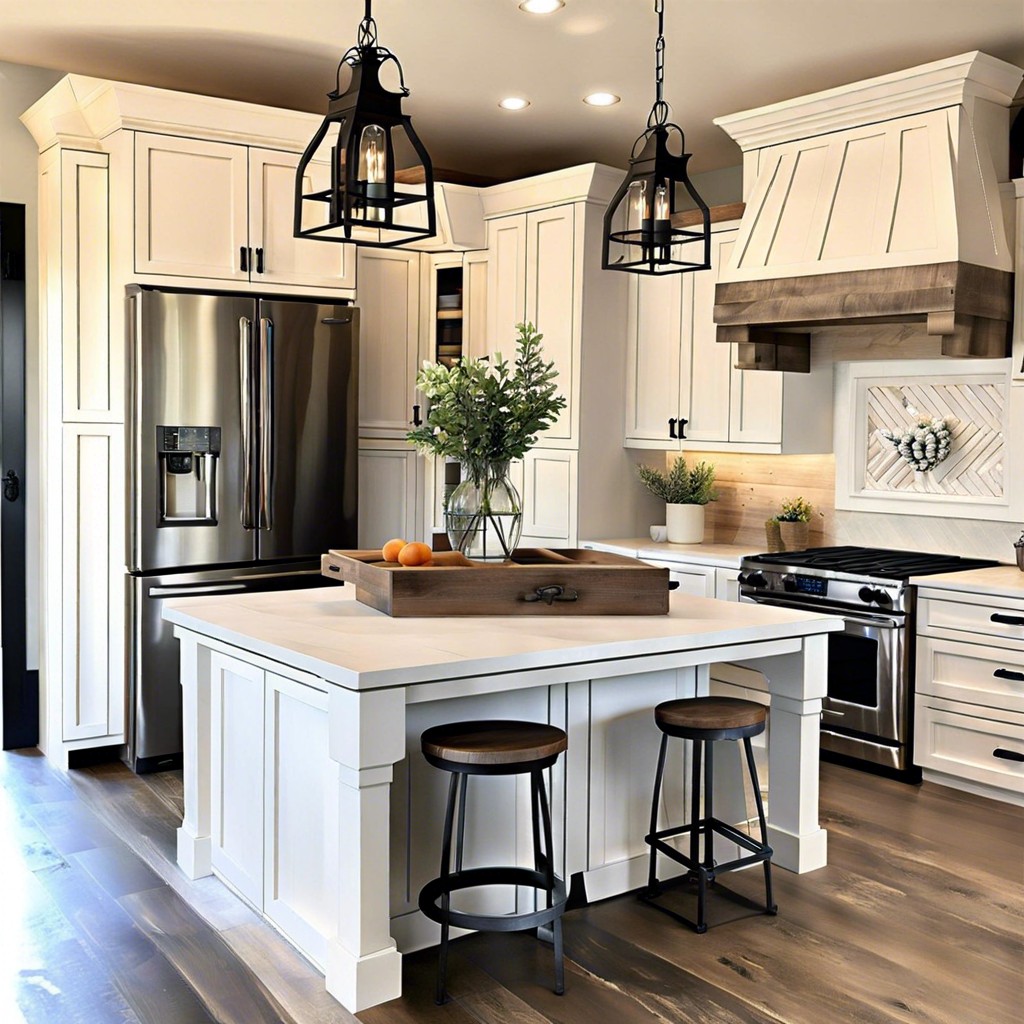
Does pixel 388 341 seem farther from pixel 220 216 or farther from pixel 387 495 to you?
pixel 220 216

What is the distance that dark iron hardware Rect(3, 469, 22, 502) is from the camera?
501cm

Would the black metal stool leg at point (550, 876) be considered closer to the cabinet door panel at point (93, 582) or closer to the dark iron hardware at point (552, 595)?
the dark iron hardware at point (552, 595)

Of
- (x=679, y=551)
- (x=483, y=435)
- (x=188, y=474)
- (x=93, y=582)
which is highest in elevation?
(x=483, y=435)

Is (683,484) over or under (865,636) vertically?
over

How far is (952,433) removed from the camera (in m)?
5.10

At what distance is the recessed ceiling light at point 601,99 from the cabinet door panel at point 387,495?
6.19 feet

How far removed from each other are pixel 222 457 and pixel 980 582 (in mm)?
3116

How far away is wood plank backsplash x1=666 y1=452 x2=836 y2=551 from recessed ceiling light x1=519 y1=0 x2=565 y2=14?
2.56 m

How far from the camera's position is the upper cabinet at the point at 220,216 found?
15.4 ft

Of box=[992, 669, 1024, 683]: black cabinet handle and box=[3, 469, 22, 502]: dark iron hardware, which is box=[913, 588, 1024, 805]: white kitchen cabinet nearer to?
box=[992, 669, 1024, 683]: black cabinet handle

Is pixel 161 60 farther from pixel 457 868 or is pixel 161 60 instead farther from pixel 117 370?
pixel 457 868

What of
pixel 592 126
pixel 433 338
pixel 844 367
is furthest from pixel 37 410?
pixel 844 367

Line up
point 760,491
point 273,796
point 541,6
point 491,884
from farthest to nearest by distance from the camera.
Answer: point 760,491, point 541,6, point 273,796, point 491,884

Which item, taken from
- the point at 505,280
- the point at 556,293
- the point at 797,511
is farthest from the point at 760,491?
the point at 505,280
